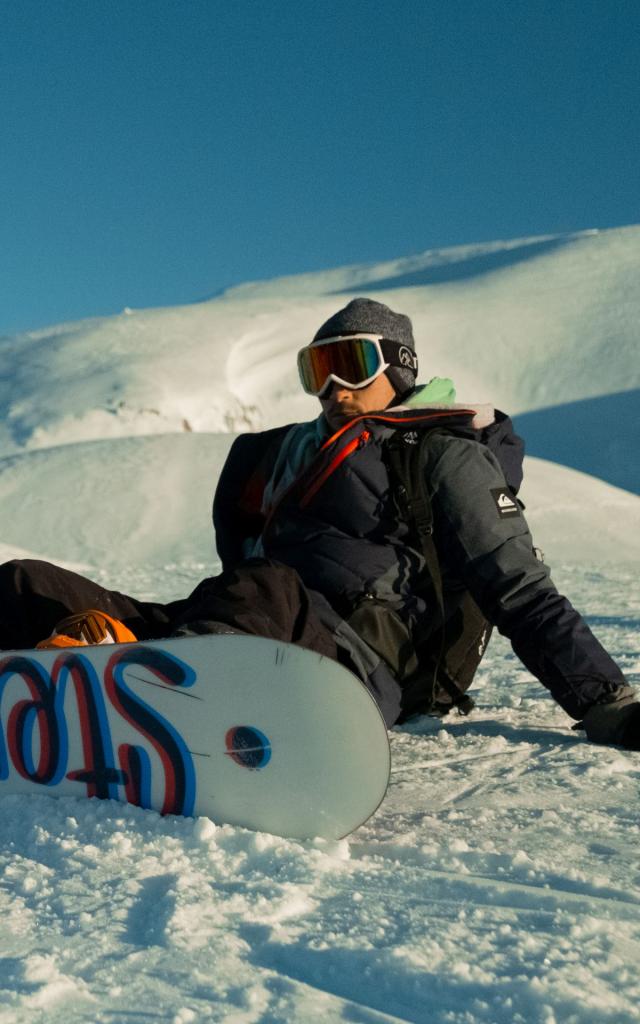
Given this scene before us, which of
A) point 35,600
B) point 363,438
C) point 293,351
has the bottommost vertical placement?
point 35,600

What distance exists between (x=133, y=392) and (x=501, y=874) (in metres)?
19.6

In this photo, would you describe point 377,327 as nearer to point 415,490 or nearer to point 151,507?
point 415,490

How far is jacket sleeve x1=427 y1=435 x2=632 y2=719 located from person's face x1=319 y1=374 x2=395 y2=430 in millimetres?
280

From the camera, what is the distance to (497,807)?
201cm

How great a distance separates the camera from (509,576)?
231 cm

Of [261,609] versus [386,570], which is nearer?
[261,609]

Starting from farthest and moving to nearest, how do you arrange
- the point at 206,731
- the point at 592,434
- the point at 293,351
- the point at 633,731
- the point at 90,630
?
the point at 293,351
the point at 592,434
the point at 633,731
the point at 90,630
the point at 206,731

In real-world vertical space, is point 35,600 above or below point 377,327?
below

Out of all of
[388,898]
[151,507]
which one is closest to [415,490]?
[388,898]

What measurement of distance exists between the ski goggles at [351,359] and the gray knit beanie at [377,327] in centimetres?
3

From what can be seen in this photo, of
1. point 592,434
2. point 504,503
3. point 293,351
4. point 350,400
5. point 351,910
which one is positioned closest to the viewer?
point 351,910

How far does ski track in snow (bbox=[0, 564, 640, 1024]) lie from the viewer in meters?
1.26

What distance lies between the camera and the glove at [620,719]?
89.4 inches

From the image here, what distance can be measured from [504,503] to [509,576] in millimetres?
181
